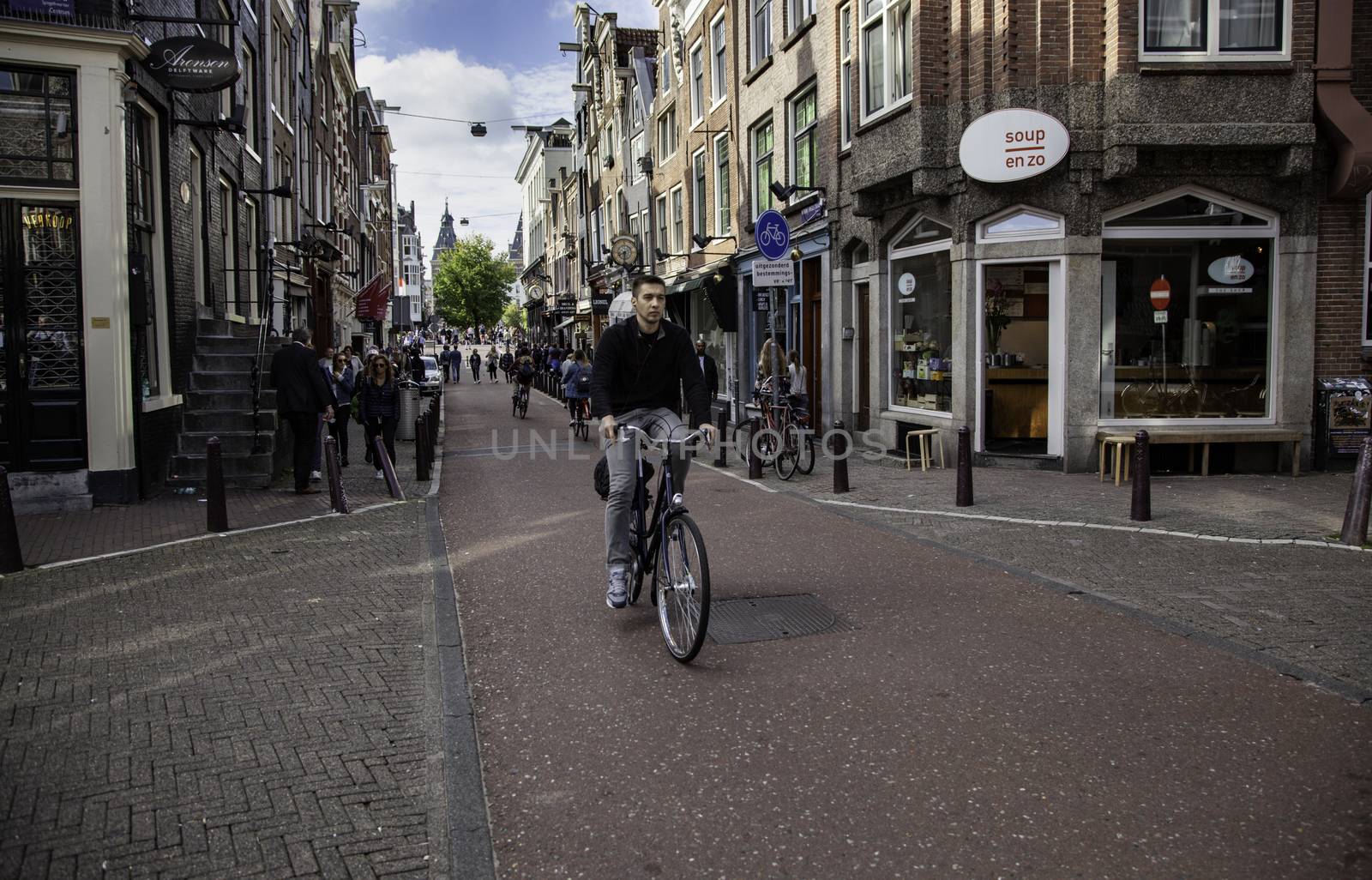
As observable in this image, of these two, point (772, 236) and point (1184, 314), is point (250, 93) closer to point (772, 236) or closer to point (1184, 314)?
point (772, 236)

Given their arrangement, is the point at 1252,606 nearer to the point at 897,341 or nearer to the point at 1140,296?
the point at 1140,296

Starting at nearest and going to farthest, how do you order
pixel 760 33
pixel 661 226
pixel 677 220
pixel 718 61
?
pixel 760 33, pixel 718 61, pixel 677 220, pixel 661 226

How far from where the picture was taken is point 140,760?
4.11 metres

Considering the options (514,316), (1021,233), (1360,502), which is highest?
(514,316)

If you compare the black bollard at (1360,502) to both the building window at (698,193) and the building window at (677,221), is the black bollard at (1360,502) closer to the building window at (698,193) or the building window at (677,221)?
the building window at (698,193)

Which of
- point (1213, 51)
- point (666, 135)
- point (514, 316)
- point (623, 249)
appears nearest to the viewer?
point (1213, 51)

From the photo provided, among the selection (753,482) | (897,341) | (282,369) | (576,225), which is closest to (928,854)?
(753,482)

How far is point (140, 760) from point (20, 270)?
8129 millimetres

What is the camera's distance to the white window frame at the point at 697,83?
25953 millimetres

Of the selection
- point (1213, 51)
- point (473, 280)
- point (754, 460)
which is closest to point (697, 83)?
point (1213, 51)

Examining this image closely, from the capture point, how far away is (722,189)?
81.7 feet

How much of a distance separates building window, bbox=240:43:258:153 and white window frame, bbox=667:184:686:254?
11.3 metres

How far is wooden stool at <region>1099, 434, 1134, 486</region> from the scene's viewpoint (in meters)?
12.0

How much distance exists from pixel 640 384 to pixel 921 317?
10399mm
